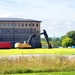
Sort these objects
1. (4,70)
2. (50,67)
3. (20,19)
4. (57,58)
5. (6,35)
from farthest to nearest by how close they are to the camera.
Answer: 1. (20,19)
2. (6,35)
3. (57,58)
4. (50,67)
5. (4,70)

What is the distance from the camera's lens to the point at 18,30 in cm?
13150

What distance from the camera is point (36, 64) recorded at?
18.9m

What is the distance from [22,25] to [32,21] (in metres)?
5.42

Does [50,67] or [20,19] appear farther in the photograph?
[20,19]

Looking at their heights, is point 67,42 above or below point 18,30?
below

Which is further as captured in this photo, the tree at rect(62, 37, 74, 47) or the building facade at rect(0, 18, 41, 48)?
the tree at rect(62, 37, 74, 47)

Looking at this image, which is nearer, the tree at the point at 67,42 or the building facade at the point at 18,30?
the building facade at the point at 18,30

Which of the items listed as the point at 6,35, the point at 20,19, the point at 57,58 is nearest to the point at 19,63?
the point at 57,58

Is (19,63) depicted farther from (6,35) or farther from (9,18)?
(9,18)

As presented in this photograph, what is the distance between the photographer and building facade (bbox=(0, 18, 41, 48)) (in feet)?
423

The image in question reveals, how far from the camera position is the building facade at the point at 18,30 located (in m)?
129

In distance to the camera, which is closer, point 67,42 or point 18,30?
point 18,30

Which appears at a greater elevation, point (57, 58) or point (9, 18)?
point (9, 18)

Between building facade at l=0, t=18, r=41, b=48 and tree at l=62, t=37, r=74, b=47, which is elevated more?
building facade at l=0, t=18, r=41, b=48
